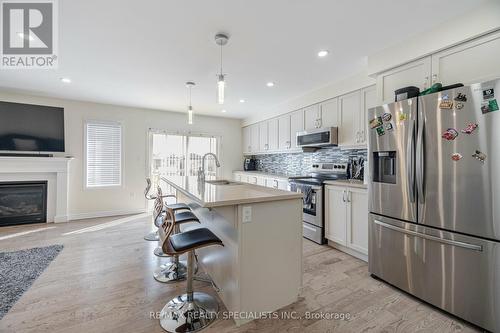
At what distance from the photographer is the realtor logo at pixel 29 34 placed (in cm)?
196

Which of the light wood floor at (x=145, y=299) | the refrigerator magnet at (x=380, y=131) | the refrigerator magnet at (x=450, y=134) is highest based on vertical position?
the refrigerator magnet at (x=380, y=131)

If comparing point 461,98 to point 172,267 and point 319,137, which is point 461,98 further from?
point 172,267

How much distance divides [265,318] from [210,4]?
2.60m

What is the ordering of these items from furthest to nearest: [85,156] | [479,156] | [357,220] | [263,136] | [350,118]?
[263,136] → [85,156] → [350,118] → [357,220] → [479,156]

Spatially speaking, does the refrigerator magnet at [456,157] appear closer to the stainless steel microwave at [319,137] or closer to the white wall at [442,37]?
the white wall at [442,37]

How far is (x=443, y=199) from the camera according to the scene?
1875 mm

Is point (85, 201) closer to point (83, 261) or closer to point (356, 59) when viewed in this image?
point (83, 261)

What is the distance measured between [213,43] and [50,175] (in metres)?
4.36

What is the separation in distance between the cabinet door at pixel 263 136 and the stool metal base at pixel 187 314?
12.8ft

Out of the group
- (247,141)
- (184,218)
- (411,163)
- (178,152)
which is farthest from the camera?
(247,141)

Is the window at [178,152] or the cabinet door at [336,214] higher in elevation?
the window at [178,152]

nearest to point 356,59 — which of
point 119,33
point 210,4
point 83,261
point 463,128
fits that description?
point 463,128

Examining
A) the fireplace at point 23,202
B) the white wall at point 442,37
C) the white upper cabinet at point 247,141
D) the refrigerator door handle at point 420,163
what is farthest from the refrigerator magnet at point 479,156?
the fireplace at point 23,202

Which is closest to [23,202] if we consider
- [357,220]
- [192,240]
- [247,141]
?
[192,240]
